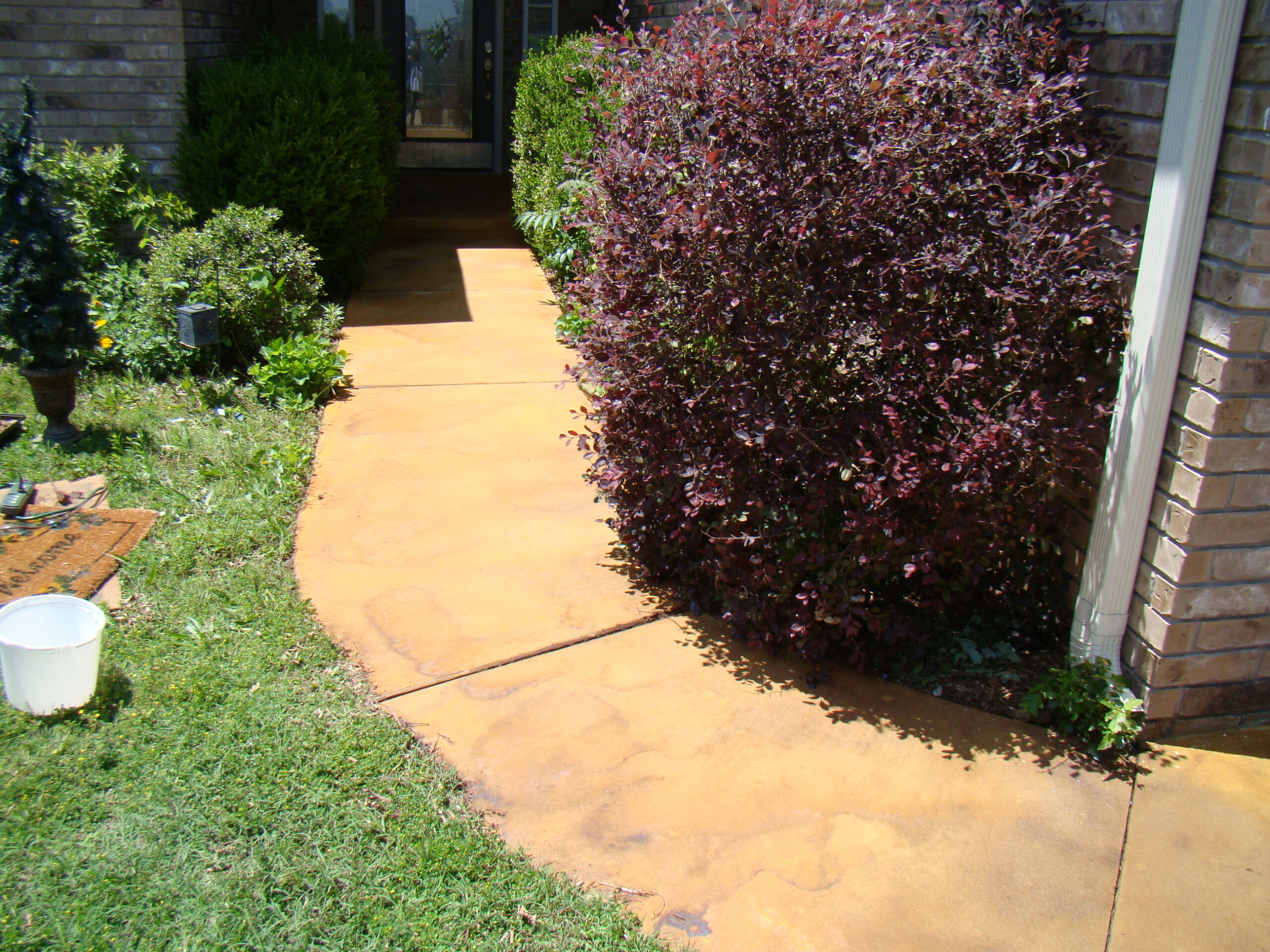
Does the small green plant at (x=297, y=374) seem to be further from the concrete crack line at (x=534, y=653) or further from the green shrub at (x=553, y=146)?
the concrete crack line at (x=534, y=653)

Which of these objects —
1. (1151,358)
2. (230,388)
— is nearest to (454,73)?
(230,388)

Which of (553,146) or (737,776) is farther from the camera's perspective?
(553,146)

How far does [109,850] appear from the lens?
104 inches

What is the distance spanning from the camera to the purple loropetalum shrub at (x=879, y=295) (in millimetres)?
3221

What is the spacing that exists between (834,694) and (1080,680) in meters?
0.79

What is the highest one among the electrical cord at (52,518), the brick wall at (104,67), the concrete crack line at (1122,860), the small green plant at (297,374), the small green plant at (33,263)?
the brick wall at (104,67)

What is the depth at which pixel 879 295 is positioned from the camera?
3.31 metres

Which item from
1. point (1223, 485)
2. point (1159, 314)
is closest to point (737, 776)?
point (1223, 485)

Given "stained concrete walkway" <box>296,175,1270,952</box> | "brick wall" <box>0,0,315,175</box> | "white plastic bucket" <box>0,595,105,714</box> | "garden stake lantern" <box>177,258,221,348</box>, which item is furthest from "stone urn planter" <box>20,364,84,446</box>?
"brick wall" <box>0,0,315,175</box>

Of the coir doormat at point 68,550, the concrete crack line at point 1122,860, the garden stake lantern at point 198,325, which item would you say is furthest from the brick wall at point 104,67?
the concrete crack line at point 1122,860

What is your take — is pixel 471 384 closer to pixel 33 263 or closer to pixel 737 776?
pixel 33 263

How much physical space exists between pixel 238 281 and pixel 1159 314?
16.9 feet

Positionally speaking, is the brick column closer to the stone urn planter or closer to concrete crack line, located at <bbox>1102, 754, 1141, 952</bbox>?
concrete crack line, located at <bbox>1102, 754, 1141, 952</bbox>

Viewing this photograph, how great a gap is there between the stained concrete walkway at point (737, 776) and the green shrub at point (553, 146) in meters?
3.54
